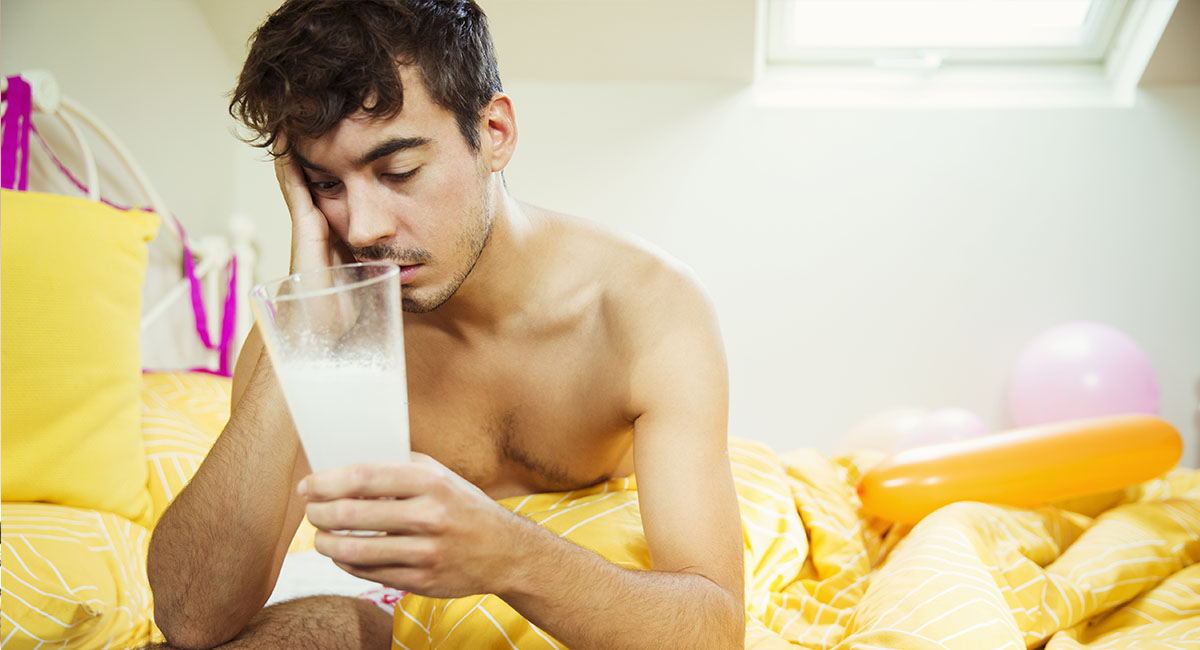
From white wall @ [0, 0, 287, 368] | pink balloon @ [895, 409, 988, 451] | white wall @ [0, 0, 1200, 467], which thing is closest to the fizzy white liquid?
white wall @ [0, 0, 287, 368]

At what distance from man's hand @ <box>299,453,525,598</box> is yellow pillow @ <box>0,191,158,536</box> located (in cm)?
100

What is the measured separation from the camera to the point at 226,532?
42.5 inches

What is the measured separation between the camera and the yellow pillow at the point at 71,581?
1.13m

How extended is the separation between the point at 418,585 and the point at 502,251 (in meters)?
0.71

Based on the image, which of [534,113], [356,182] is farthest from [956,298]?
[356,182]

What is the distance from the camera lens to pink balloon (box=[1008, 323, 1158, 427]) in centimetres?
245

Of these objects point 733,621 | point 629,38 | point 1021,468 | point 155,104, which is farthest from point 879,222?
point 155,104

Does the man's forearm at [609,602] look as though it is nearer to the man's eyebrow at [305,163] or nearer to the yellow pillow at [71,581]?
the man's eyebrow at [305,163]

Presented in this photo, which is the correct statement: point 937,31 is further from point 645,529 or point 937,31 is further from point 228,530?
point 228,530

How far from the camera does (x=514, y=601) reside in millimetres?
835

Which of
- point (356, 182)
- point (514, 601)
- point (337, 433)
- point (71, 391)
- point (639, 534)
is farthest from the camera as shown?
point (71, 391)

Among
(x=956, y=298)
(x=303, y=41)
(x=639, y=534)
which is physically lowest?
(x=639, y=534)

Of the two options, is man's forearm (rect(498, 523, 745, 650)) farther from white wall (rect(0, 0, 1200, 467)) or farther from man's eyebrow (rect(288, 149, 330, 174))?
white wall (rect(0, 0, 1200, 467))

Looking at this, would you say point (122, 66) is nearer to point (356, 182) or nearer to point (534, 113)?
point (534, 113)
